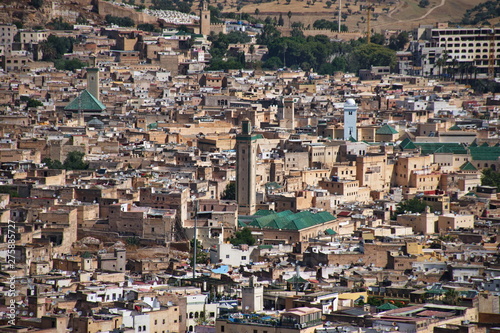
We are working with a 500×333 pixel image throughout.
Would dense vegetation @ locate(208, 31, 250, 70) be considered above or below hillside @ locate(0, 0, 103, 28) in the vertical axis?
below

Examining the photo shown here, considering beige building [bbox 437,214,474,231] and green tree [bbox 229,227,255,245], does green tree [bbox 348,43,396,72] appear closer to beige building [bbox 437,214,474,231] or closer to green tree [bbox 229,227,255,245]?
beige building [bbox 437,214,474,231]

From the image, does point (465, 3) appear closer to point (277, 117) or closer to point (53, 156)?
point (277, 117)

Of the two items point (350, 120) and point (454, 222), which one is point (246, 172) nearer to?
point (454, 222)

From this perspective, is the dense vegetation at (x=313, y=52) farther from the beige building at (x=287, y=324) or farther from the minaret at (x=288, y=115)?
the beige building at (x=287, y=324)

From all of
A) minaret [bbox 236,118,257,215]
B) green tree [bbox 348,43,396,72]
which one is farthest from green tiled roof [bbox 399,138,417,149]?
green tree [bbox 348,43,396,72]

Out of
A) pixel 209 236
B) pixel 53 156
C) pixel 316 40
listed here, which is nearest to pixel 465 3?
pixel 316 40

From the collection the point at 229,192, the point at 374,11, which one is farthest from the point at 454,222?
the point at 374,11
